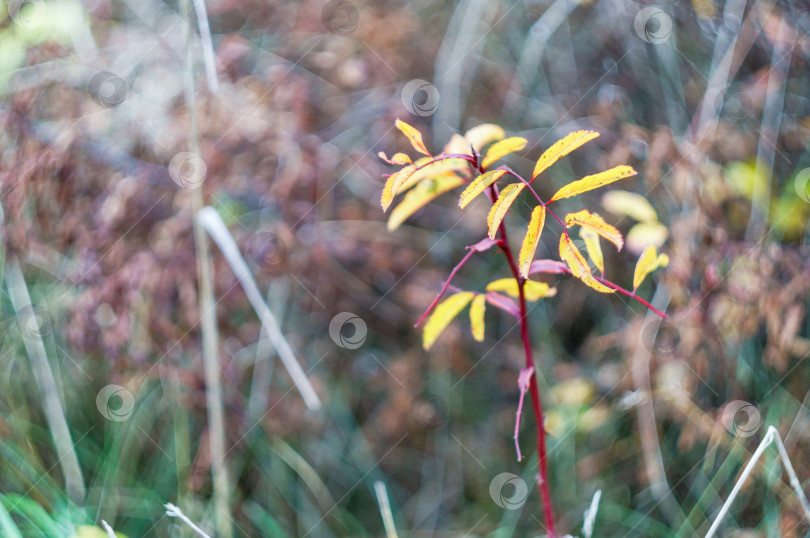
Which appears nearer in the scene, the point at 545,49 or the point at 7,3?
the point at 7,3

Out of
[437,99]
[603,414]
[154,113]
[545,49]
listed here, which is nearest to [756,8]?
[545,49]

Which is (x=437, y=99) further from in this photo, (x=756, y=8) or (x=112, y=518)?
(x=112, y=518)

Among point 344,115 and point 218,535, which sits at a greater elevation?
point 344,115

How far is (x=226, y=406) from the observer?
108 cm

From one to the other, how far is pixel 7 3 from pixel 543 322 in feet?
3.62
